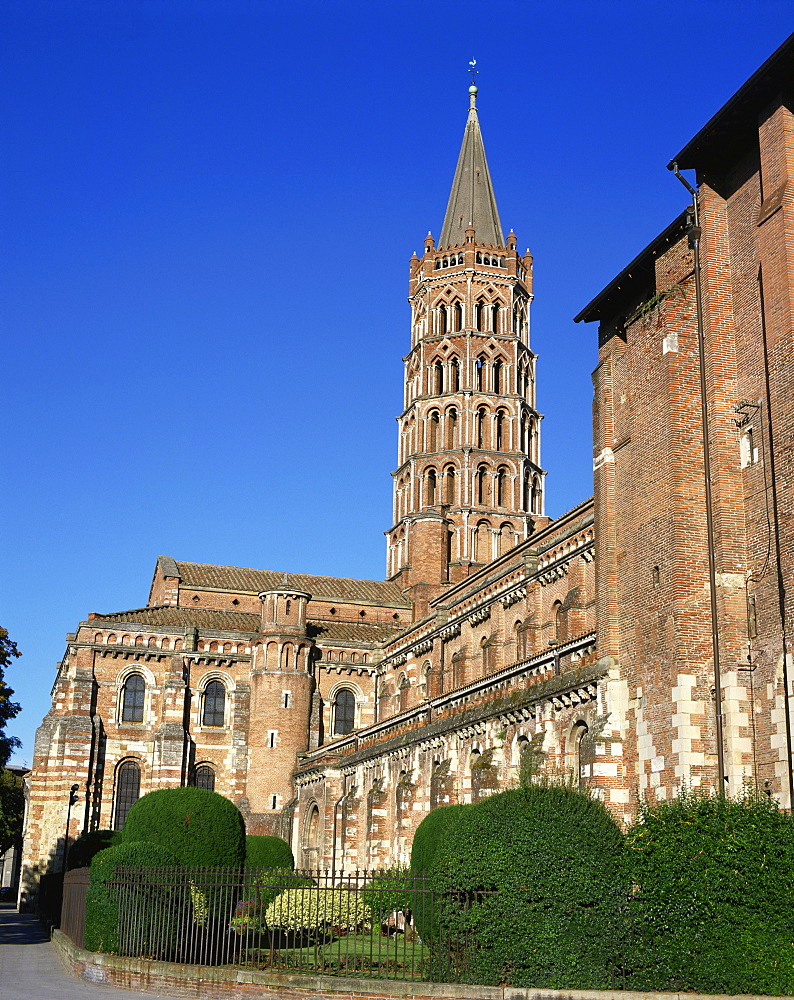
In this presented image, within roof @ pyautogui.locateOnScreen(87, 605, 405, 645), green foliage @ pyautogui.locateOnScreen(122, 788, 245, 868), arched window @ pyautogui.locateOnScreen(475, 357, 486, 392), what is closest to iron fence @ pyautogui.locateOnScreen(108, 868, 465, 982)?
green foliage @ pyautogui.locateOnScreen(122, 788, 245, 868)

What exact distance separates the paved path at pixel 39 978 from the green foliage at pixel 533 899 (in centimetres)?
613

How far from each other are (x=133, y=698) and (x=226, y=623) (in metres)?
7.29

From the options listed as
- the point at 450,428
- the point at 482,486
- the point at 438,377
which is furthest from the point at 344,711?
the point at 438,377

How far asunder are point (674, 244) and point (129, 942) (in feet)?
66.2

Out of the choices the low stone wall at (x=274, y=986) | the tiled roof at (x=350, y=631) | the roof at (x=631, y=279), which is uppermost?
the roof at (x=631, y=279)

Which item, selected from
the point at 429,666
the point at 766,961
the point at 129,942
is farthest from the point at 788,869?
the point at 429,666

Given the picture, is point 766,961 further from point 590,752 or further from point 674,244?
point 674,244

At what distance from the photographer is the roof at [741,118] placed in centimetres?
2383

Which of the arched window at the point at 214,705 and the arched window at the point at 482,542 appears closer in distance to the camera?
the arched window at the point at 214,705

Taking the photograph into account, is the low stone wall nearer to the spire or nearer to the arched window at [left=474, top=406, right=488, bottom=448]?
the arched window at [left=474, top=406, right=488, bottom=448]

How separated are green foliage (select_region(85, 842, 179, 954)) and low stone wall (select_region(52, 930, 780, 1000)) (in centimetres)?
67

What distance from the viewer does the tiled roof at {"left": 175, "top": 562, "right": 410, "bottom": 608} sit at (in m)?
70.8

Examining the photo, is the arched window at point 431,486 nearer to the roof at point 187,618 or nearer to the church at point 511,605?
the church at point 511,605

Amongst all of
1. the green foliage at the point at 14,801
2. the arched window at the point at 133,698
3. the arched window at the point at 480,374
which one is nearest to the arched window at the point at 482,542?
the arched window at the point at 480,374
